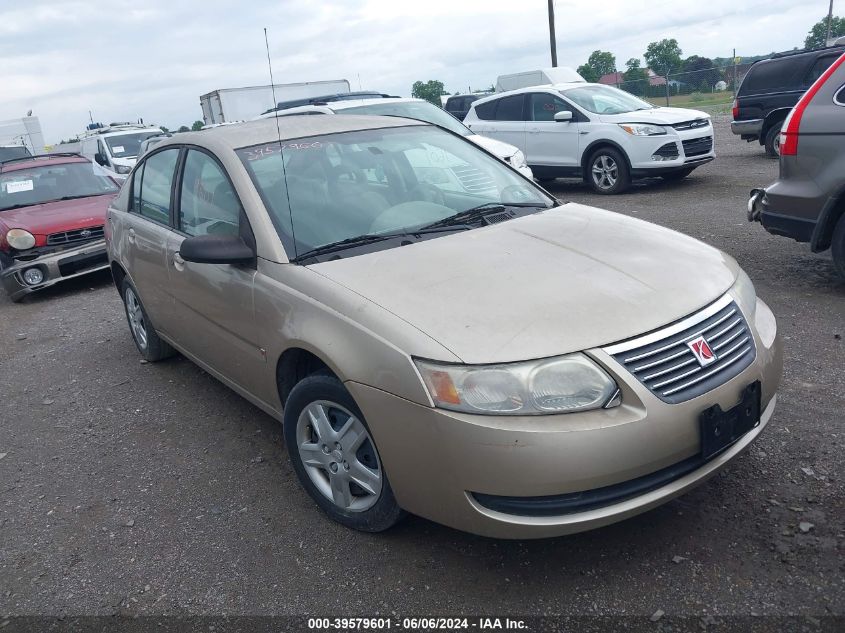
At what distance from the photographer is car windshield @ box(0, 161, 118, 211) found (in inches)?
359

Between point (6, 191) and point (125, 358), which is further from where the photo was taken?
point (6, 191)

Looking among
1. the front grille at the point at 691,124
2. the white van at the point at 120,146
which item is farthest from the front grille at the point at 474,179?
the white van at the point at 120,146

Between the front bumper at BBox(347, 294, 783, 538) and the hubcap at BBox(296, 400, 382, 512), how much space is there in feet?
0.97

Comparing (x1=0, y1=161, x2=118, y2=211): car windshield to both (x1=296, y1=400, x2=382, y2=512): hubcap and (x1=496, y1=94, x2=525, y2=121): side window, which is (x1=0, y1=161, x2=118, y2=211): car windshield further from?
(x1=296, y1=400, x2=382, y2=512): hubcap

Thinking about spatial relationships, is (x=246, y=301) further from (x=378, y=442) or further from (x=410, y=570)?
(x=410, y=570)

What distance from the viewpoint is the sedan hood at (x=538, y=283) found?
257 cm

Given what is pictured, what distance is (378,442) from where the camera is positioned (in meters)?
2.75

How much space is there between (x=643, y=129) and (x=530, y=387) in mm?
9482

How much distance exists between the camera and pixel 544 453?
7.90 ft

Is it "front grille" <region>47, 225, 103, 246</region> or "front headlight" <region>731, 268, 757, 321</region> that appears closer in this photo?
"front headlight" <region>731, 268, 757, 321</region>

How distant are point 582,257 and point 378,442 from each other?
1.17m

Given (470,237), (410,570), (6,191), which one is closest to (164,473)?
(410,570)

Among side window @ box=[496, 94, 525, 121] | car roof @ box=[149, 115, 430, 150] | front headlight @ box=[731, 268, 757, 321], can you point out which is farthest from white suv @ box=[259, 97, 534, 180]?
front headlight @ box=[731, 268, 757, 321]

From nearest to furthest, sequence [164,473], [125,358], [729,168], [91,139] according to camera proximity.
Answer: [164,473] → [125,358] → [729,168] → [91,139]
